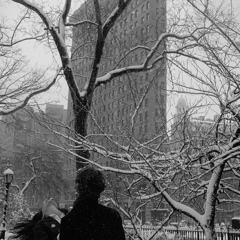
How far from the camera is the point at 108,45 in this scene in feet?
41.4

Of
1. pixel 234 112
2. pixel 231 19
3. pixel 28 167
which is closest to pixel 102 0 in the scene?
pixel 231 19

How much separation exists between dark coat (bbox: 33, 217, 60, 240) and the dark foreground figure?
1.16 ft

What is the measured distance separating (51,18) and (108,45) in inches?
91.6

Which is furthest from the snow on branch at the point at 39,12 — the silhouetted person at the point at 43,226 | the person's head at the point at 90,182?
the person's head at the point at 90,182

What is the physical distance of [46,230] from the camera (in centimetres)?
292

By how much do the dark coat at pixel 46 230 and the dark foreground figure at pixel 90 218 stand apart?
0.35m

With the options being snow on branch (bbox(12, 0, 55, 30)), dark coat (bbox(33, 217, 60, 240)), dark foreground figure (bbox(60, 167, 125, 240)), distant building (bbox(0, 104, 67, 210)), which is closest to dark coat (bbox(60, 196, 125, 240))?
dark foreground figure (bbox(60, 167, 125, 240))

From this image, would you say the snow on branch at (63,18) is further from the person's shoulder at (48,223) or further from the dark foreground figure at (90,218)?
the dark foreground figure at (90,218)

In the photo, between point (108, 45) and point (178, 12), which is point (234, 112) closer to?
point (178, 12)

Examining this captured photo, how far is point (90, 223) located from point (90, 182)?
312 mm

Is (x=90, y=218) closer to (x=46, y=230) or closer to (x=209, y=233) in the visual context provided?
(x=46, y=230)

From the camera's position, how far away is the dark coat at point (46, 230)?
290cm

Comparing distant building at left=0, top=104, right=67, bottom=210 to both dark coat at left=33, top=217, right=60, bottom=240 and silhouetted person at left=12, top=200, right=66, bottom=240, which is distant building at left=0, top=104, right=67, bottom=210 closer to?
silhouetted person at left=12, top=200, right=66, bottom=240

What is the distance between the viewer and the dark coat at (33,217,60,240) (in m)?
2.90
